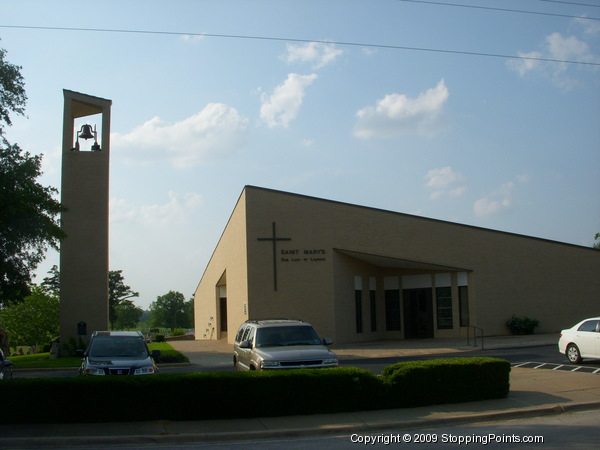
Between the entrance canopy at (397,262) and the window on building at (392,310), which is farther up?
the entrance canopy at (397,262)

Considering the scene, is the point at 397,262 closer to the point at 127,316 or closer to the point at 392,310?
the point at 392,310

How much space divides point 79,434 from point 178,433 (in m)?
1.66

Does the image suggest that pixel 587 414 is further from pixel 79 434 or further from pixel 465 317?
pixel 465 317

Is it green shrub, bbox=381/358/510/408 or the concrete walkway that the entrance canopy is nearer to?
the concrete walkway

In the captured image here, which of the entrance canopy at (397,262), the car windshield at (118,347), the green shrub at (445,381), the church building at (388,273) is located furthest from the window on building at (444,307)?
the car windshield at (118,347)

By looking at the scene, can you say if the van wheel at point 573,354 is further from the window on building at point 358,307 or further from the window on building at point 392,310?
the window on building at point 392,310

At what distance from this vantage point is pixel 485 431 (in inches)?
394

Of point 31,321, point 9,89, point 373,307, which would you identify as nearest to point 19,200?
point 9,89

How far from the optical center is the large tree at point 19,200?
995 inches

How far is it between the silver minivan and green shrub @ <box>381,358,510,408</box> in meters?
1.78

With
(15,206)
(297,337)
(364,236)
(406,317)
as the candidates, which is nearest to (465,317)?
(406,317)

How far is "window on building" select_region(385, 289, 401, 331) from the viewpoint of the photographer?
114 ft

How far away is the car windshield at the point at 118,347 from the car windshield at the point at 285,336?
114 inches

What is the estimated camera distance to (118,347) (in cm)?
1522
